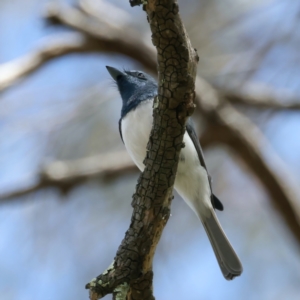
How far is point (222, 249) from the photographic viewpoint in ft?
11.4

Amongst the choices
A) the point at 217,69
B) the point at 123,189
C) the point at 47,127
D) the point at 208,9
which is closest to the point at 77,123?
the point at 47,127

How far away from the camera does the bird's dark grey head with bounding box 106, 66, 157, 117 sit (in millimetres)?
3432

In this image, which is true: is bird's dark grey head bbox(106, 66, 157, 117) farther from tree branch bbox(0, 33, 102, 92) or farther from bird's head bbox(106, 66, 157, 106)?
tree branch bbox(0, 33, 102, 92)

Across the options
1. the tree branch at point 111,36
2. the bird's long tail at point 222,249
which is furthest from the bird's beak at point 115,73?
the tree branch at point 111,36

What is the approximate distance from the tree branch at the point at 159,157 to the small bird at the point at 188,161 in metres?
0.83

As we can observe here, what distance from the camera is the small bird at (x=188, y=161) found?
10.7 ft

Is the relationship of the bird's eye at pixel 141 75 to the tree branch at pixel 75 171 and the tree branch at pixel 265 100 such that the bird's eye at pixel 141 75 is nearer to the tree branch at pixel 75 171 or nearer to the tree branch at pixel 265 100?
the tree branch at pixel 75 171

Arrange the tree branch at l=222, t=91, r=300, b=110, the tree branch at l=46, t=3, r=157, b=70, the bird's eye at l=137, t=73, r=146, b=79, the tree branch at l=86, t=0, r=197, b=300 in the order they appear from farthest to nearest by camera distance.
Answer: the tree branch at l=46, t=3, r=157, b=70 < the tree branch at l=222, t=91, r=300, b=110 < the bird's eye at l=137, t=73, r=146, b=79 < the tree branch at l=86, t=0, r=197, b=300

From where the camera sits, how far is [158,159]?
2309 millimetres

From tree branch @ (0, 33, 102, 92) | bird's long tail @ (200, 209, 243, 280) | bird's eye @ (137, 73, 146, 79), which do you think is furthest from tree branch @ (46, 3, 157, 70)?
bird's long tail @ (200, 209, 243, 280)

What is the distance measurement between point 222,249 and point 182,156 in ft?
2.41

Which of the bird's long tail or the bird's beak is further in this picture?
the bird's beak

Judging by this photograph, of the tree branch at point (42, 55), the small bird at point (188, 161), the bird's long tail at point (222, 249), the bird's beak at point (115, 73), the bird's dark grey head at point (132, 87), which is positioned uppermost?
the tree branch at point (42, 55)

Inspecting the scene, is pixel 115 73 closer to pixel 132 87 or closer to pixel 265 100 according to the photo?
pixel 132 87
